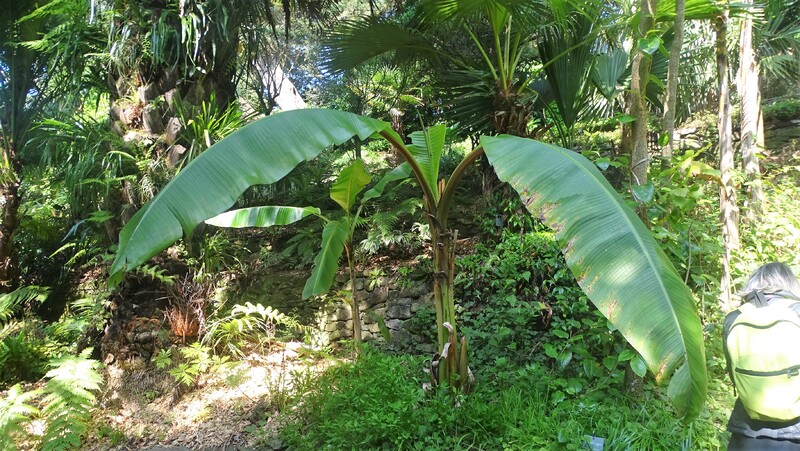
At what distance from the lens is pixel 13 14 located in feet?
23.9

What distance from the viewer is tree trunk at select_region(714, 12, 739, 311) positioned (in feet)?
13.1

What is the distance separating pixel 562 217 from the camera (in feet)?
6.77

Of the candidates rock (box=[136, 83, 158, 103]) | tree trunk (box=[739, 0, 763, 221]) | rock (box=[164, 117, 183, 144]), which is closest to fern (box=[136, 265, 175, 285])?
rock (box=[164, 117, 183, 144])

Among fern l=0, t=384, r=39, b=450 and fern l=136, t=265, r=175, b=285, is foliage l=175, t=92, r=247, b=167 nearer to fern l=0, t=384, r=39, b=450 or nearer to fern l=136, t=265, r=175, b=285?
fern l=136, t=265, r=175, b=285

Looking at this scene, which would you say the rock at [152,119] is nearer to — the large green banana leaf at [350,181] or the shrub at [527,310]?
the large green banana leaf at [350,181]

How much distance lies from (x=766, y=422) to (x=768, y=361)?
326mm

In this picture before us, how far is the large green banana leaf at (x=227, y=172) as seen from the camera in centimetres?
196

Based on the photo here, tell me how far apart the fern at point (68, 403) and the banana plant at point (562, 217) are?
105 inches

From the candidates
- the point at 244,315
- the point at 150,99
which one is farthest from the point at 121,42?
the point at 244,315

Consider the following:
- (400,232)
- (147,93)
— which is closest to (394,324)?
(400,232)

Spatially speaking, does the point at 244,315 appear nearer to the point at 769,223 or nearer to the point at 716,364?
the point at 716,364

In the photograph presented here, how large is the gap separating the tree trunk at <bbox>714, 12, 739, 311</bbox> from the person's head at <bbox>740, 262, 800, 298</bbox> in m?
1.66

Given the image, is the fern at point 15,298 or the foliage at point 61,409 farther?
the fern at point 15,298

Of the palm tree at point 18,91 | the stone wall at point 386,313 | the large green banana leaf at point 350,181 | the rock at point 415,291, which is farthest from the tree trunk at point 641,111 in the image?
the palm tree at point 18,91
